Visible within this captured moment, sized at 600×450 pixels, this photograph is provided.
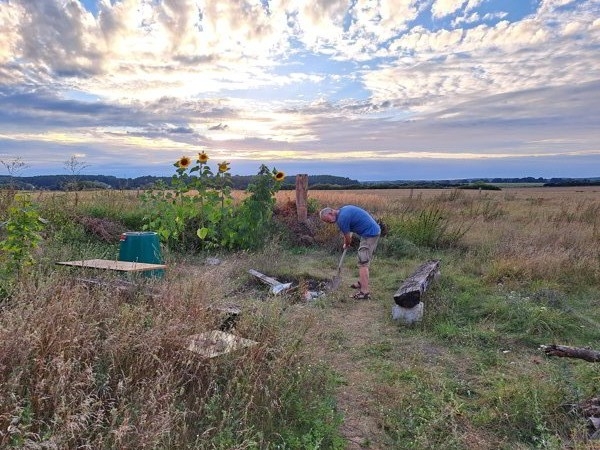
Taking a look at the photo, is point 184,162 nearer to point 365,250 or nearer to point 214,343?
point 365,250

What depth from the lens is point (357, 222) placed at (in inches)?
279

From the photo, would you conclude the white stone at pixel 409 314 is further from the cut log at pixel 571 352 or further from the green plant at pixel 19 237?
the green plant at pixel 19 237

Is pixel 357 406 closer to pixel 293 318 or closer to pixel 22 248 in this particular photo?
pixel 293 318

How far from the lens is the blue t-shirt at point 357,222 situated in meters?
7.07

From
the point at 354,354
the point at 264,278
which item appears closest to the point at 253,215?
the point at 264,278

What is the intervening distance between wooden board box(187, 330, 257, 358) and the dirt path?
60 cm

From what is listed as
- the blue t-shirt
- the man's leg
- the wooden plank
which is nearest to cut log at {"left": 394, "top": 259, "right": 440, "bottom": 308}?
the man's leg

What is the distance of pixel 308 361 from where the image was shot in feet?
11.8

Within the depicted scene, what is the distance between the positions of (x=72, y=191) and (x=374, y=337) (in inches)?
331

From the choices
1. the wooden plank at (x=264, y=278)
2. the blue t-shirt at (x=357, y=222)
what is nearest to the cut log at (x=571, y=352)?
the blue t-shirt at (x=357, y=222)

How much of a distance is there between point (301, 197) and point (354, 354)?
23.3 feet

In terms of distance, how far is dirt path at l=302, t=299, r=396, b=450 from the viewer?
3.28 m

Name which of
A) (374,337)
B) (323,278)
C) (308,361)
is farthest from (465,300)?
(308,361)

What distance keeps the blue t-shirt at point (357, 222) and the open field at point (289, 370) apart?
98 centimetres
